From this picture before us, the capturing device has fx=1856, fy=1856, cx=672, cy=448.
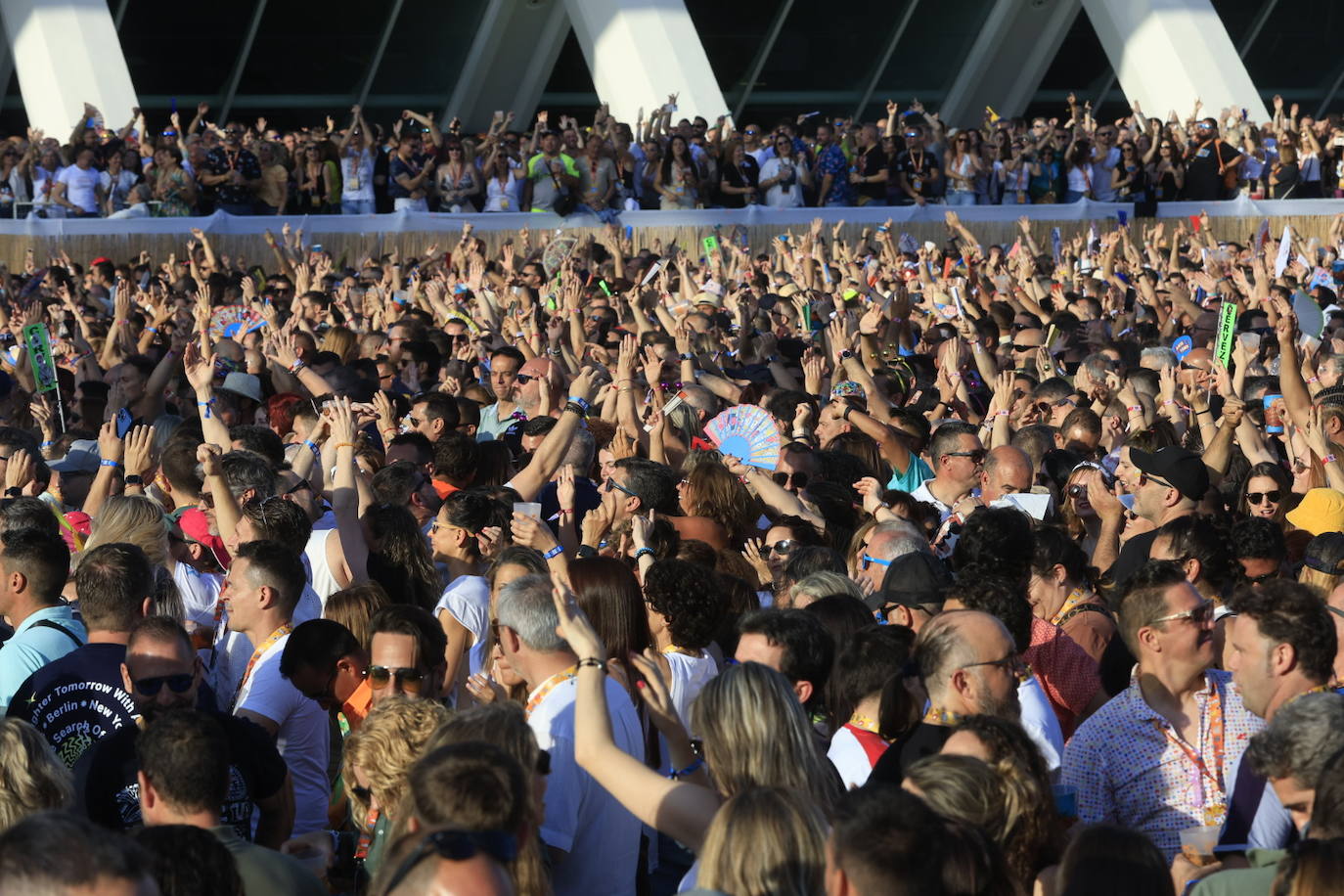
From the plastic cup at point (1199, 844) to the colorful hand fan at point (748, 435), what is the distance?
3733 millimetres

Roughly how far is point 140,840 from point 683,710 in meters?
1.87

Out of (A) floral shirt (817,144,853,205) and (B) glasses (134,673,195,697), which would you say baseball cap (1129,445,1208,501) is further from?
(A) floral shirt (817,144,853,205)

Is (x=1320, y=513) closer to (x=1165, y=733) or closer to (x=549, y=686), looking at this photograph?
(x=1165, y=733)

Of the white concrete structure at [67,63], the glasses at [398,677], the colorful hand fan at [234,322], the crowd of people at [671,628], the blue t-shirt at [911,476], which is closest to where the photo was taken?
the crowd of people at [671,628]

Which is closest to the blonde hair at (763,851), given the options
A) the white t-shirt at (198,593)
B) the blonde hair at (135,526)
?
the blonde hair at (135,526)

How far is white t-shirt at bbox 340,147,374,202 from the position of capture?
19141 millimetres

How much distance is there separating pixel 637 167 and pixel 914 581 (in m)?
15.1

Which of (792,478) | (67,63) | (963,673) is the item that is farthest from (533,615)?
(67,63)

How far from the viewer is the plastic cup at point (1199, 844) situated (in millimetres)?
3777

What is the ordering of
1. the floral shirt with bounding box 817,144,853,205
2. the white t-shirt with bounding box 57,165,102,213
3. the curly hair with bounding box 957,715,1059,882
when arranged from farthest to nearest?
the floral shirt with bounding box 817,144,853,205 → the white t-shirt with bounding box 57,165,102,213 → the curly hair with bounding box 957,715,1059,882

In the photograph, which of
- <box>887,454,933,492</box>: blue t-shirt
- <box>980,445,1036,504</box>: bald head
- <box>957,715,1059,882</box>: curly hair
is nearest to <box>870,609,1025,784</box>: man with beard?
<box>957,715,1059,882</box>: curly hair

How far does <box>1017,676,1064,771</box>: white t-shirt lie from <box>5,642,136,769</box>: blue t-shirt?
2.14 metres

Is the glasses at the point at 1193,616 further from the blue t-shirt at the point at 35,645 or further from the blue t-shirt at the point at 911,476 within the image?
the blue t-shirt at the point at 911,476

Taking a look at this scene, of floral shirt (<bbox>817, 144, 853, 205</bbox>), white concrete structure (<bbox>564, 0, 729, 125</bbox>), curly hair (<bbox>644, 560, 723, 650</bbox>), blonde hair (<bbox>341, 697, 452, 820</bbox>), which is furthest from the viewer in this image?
white concrete structure (<bbox>564, 0, 729, 125</bbox>)
